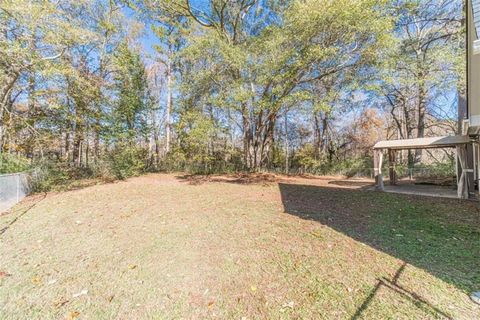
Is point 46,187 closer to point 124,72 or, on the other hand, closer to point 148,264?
point 124,72

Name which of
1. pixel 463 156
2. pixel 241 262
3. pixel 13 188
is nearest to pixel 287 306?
pixel 241 262

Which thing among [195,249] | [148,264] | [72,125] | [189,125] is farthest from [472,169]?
[72,125]

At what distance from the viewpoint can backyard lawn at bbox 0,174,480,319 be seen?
6.80ft

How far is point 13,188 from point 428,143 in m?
12.4

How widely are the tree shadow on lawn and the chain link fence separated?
704 cm

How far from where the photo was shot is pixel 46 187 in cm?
797

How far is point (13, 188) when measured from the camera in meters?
6.12

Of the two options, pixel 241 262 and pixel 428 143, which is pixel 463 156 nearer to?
pixel 428 143

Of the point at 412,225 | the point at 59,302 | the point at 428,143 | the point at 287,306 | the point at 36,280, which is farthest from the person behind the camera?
the point at 428,143

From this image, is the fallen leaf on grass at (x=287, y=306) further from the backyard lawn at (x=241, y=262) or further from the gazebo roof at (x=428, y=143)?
the gazebo roof at (x=428, y=143)

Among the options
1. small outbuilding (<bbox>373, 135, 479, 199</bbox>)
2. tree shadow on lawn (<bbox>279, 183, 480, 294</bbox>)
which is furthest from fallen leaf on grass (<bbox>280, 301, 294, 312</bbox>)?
small outbuilding (<bbox>373, 135, 479, 199</bbox>)

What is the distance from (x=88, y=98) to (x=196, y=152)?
6.49 m

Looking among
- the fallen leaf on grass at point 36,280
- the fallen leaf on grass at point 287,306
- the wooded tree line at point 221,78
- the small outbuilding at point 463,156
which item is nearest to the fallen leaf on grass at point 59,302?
the fallen leaf on grass at point 36,280

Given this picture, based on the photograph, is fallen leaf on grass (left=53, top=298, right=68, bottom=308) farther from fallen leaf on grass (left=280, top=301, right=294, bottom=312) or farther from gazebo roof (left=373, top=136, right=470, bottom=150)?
gazebo roof (left=373, top=136, right=470, bottom=150)
